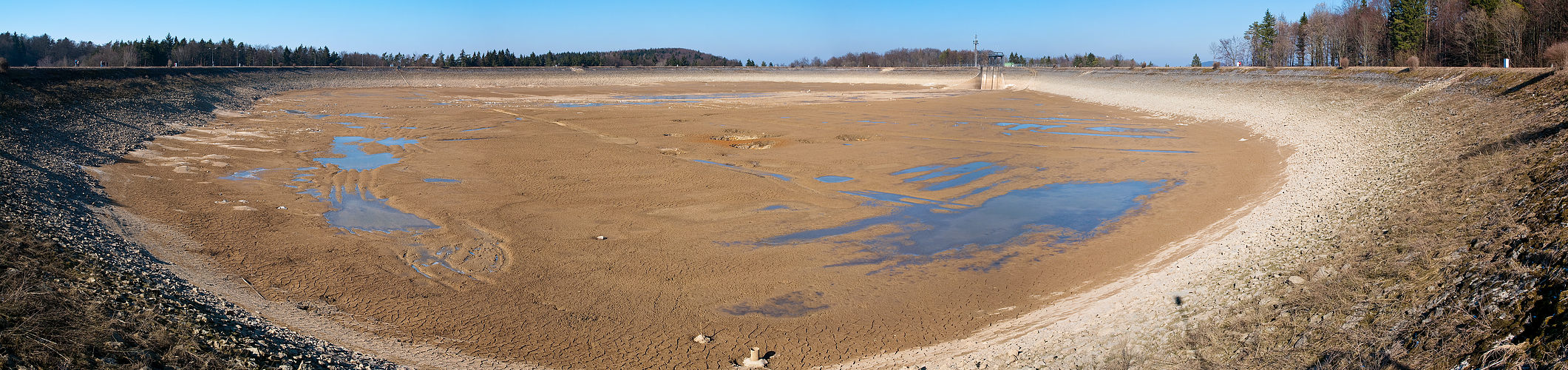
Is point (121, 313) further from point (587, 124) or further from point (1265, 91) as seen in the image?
Result: point (1265, 91)

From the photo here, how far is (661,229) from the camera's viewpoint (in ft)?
37.8

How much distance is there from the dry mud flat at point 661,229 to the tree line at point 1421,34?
15.4 m

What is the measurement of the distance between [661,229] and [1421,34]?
49.7 m

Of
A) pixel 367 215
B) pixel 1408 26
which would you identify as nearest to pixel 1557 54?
pixel 367 215

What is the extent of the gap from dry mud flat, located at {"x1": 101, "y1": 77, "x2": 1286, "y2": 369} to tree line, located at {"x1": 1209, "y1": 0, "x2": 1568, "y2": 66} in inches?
606

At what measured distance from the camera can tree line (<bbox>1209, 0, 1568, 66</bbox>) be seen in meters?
30.1

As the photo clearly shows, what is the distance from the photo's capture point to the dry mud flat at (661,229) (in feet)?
24.7

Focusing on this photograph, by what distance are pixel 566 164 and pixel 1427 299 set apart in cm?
1560

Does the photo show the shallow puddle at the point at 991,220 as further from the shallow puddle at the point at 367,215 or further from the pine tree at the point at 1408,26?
the pine tree at the point at 1408,26

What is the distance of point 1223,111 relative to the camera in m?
30.1

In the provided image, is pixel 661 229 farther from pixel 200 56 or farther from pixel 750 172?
pixel 200 56

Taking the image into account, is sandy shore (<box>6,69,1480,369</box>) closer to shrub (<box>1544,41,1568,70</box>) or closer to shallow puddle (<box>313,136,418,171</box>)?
shrub (<box>1544,41,1568,70</box>)

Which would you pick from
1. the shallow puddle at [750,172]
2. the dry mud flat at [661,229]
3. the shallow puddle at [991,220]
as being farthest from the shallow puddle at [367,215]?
the shallow puddle at [750,172]

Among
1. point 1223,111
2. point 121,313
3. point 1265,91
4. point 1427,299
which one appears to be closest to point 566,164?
point 121,313
